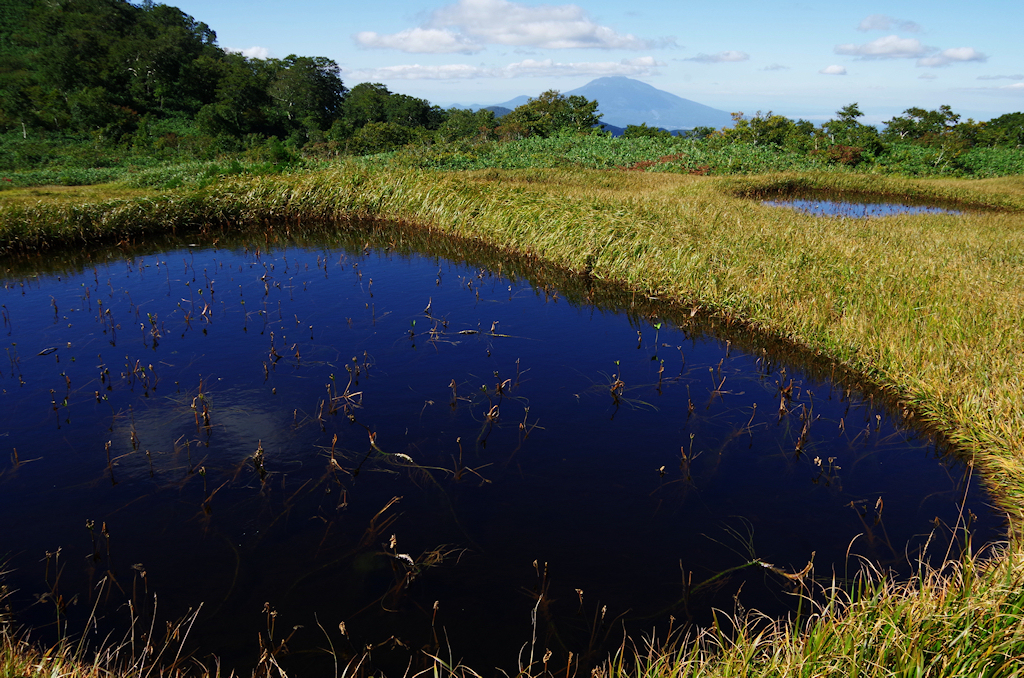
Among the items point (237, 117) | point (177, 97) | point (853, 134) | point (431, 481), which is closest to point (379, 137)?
point (237, 117)

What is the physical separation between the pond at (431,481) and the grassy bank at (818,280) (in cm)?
66

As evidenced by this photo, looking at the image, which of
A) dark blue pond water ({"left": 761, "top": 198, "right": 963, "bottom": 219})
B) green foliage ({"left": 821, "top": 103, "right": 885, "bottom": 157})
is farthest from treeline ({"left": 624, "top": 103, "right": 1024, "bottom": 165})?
dark blue pond water ({"left": 761, "top": 198, "right": 963, "bottom": 219})

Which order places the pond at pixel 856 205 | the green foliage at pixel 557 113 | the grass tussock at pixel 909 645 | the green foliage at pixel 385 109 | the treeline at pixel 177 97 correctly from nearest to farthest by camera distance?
the grass tussock at pixel 909 645 < the pond at pixel 856 205 < the treeline at pixel 177 97 < the green foliage at pixel 557 113 < the green foliage at pixel 385 109

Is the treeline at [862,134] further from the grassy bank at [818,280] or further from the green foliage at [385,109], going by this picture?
the green foliage at [385,109]

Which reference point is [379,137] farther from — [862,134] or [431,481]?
[431,481]

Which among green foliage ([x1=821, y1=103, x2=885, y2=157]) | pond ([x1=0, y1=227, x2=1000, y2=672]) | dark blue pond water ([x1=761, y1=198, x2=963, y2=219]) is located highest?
green foliage ([x1=821, y1=103, x2=885, y2=157])

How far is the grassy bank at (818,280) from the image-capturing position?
11.8 feet

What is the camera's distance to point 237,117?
66.1 m

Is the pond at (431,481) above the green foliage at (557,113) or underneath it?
underneath

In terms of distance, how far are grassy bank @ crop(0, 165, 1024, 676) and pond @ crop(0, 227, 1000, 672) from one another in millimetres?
658

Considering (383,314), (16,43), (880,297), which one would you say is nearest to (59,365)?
(383,314)

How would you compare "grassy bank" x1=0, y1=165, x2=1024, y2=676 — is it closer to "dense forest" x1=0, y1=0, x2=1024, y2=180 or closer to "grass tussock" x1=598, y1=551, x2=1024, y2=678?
"grass tussock" x1=598, y1=551, x2=1024, y2=678

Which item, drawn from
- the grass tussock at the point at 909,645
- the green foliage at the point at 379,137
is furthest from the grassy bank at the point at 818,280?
the green foliage at the point at 379,137

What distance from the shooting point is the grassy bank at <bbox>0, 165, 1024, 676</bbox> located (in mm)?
3607
